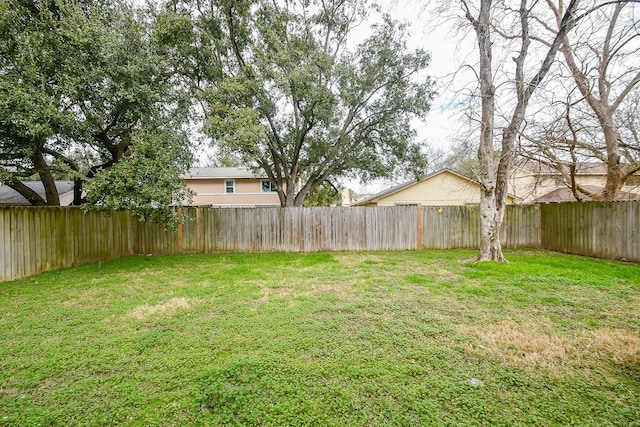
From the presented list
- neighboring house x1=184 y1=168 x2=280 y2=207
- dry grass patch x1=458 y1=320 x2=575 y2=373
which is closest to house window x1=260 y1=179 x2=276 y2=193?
neighboring house x1=184 y1=168 x2=280 y2=207

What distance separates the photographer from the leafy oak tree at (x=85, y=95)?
5.09 m

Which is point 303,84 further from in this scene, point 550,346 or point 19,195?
point 19,195

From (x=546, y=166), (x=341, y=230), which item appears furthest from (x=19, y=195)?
(x=546, y=166)

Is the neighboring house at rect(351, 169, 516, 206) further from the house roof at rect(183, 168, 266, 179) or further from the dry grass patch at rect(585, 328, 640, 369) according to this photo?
the dry grass patch at rect(585, 328, 640, 369)

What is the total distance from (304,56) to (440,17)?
3672mm

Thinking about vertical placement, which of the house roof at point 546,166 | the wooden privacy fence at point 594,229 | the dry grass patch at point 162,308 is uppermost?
the house roof at point 546,166

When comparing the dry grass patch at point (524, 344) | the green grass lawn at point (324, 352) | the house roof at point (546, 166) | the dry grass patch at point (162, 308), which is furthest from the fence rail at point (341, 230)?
the dry grass patch at point (524, 344)

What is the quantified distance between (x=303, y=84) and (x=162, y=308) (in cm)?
667

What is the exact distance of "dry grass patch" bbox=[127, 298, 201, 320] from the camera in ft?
11.9

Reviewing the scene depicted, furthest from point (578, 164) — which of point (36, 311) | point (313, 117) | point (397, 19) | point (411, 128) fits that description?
point (36, 311)

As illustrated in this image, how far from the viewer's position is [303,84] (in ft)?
25.6

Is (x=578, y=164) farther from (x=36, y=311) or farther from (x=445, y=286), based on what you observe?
(x=36, y=311)

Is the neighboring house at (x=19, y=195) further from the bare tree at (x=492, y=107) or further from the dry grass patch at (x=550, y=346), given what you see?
the bare tree at (x=492, y=107)

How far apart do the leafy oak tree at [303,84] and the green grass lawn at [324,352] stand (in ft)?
15.6
